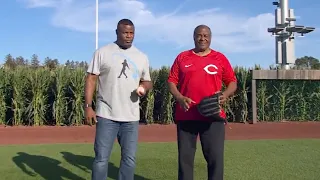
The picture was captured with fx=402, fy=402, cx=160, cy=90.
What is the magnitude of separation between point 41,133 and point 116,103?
7.12 meters

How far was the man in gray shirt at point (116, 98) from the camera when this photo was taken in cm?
418

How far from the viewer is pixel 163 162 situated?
6.53 metres

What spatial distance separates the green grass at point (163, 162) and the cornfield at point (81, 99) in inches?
152

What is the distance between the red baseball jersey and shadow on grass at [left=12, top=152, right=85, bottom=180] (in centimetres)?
230

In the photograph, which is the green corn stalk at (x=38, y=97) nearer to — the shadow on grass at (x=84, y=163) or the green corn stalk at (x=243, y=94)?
the shadow on grass at (x=84, y=163)

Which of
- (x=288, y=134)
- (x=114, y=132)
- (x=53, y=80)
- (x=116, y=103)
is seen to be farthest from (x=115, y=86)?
(x=53, y=80)

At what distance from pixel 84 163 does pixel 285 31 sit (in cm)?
1153

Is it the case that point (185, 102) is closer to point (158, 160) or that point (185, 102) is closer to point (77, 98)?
point (158, 160)

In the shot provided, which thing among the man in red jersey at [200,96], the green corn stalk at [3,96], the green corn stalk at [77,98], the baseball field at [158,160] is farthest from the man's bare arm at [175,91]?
the green corn stalk at [3,96]

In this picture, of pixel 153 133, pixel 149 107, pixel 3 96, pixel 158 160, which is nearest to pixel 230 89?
pixel 158 160

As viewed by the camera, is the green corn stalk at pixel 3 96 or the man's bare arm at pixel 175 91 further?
the green corn stalk at pixel 3 96

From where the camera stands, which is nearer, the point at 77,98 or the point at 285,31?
the point at 77,98

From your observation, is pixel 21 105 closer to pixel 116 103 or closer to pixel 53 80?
pixel 53 80

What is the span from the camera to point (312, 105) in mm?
13211
